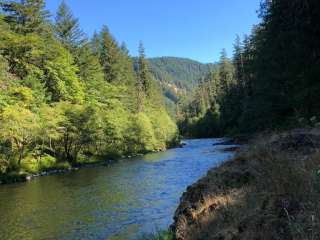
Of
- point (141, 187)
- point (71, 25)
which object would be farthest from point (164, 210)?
point (71, 25)

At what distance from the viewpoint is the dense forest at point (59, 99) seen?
33906 mm

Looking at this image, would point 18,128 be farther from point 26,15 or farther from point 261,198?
point 261,198

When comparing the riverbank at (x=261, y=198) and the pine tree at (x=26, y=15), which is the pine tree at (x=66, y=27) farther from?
the riverbank at (x=261, y=198)

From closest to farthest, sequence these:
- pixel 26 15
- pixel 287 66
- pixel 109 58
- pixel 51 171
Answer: pixel 287 66
pixel 51 171
pixel 26 15
pixel 109 58

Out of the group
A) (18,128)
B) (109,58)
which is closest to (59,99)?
(18,128)

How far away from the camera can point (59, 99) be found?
49.1 m

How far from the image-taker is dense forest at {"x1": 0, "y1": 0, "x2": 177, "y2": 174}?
111 ft

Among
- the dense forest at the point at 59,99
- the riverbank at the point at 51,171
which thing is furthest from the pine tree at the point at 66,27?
the riverbank at the point at 51,171

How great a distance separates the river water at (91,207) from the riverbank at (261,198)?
2996 mm

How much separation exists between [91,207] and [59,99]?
110ft

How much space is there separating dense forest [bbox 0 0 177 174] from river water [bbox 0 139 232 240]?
27.9 feet

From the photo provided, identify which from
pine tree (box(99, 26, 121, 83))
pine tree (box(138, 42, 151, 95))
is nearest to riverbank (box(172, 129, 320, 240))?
pine tree (box(99, 26, 121, 83))

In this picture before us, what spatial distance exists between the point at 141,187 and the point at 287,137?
14.0 metres

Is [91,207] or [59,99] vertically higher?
[59,99]
